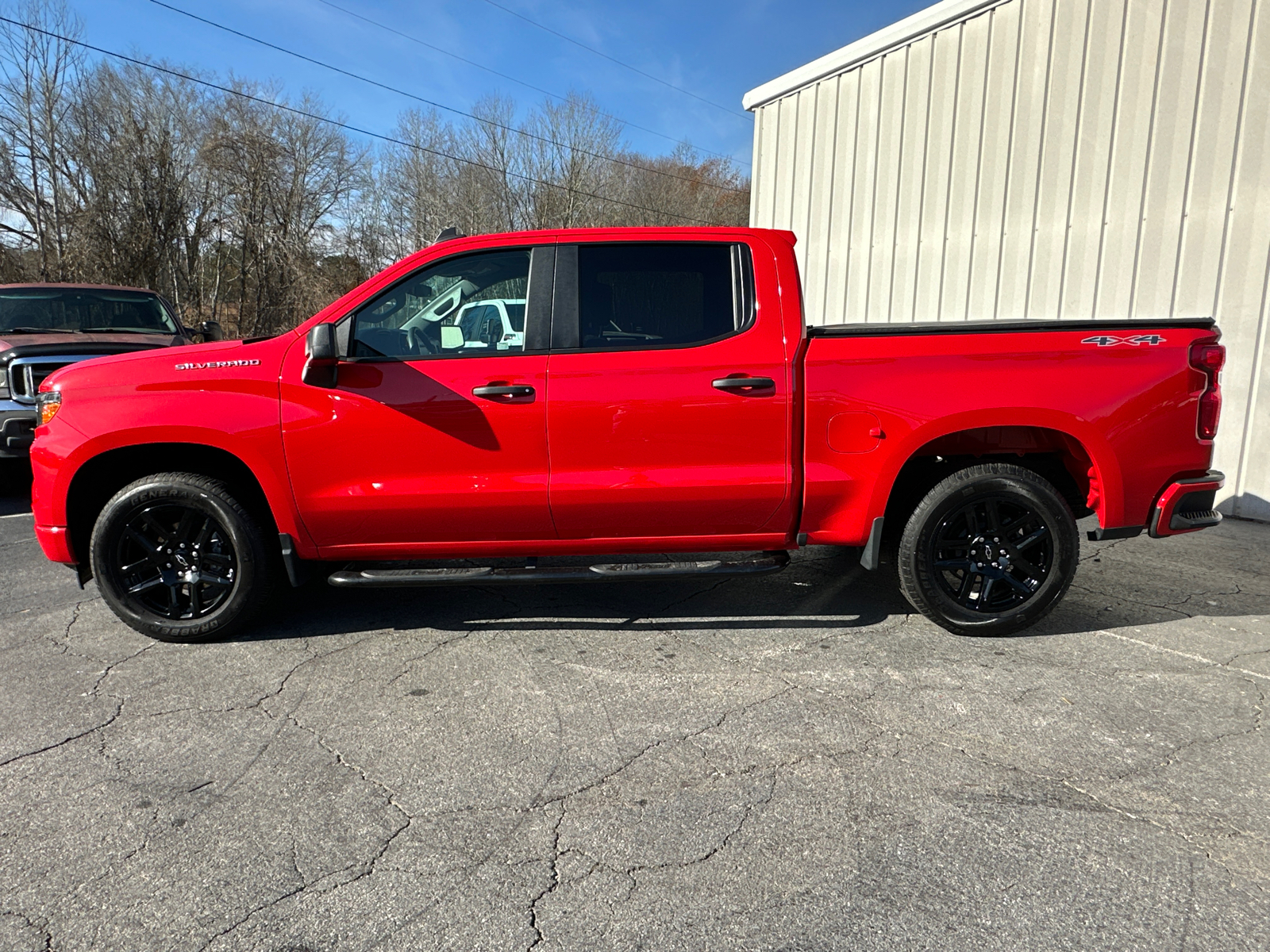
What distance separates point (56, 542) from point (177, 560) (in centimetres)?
57

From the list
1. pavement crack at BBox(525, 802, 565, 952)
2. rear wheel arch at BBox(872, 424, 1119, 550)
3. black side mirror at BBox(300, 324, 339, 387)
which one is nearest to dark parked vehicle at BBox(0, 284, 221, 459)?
black side mirror at BBox(300, 324, 339, 387)

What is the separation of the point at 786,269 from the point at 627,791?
8.28 ft

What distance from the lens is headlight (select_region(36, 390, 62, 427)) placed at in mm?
3963

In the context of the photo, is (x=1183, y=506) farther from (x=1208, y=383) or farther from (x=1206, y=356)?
(x=1206, y=356)

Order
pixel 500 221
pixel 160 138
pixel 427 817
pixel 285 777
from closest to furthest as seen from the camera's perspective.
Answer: pixel 427 817 < pixel 285 777 < pixel 160 138 < pixel 500 221

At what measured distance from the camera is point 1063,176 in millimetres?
7836

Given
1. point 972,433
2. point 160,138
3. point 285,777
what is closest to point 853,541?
point 972,433

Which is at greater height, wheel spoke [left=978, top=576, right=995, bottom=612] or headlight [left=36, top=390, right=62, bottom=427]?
headlight [left=36, top=390, right=62, bottom=427]

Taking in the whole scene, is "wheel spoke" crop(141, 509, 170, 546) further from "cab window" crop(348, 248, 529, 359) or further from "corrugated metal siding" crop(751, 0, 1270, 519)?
"corrugated metal siding" crop(751, 0, 1270, 519)

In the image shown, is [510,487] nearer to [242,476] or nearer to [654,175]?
[242,476]

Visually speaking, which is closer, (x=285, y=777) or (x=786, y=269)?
(x=285, y=777)

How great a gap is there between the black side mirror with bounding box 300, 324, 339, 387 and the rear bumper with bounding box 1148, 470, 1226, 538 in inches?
154

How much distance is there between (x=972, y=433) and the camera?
415cm

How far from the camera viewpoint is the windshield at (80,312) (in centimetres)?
822
